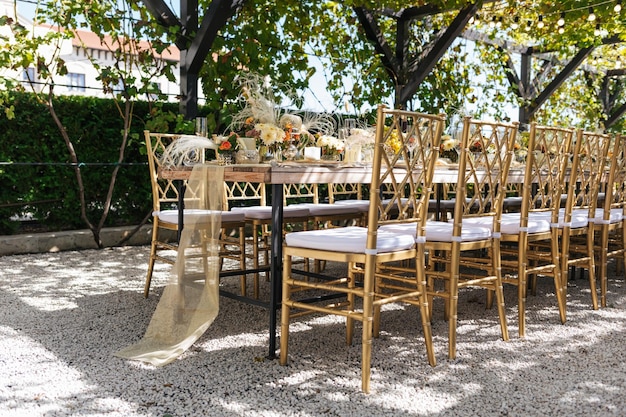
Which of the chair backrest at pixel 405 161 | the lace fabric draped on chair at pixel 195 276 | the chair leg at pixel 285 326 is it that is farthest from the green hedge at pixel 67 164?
the chair backrest at pixel 405 161

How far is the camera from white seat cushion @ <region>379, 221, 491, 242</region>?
9.95 ft

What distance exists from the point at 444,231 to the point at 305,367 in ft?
2.88

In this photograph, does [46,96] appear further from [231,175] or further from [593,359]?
[593,359]

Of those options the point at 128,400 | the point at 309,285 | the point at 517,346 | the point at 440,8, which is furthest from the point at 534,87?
the point at 128,400

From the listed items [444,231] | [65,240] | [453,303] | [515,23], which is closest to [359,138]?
[444,231]

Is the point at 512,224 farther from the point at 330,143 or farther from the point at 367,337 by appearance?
the point at 367,337

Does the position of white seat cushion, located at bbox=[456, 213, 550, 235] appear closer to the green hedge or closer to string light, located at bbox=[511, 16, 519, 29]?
the green hedge

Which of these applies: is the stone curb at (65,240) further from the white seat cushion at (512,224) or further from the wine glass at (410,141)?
the white seat cushion at (512,224)

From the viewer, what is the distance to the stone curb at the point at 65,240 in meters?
5.46

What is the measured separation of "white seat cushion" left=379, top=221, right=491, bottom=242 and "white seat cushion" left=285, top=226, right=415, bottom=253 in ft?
0.76

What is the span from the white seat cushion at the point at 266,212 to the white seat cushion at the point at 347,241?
115 centimetres

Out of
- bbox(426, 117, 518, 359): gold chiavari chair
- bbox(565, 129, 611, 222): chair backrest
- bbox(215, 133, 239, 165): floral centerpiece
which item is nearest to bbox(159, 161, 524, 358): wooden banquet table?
bbox(215, 133, 239, 165): floral centerpiece

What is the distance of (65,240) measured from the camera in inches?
226

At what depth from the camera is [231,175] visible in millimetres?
2941
